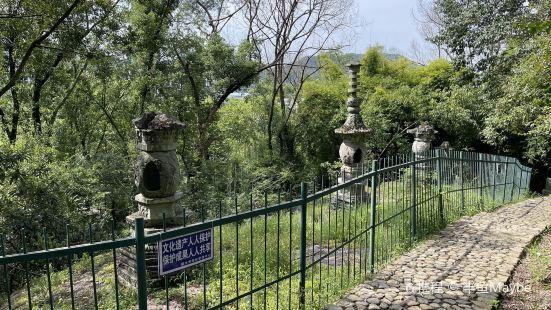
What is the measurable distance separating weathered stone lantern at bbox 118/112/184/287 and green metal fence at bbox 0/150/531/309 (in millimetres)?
308

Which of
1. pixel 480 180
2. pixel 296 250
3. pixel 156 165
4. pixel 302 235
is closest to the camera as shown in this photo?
pixel 302 235

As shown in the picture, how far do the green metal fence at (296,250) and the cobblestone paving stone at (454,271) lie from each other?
0.25m

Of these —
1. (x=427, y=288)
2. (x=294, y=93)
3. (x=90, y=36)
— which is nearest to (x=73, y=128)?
(x=90, y=36)

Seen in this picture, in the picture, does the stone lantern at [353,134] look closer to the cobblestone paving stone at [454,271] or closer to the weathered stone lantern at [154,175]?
the cobblestone paving stone at [454,271]

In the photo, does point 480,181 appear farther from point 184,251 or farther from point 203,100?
point 203,100

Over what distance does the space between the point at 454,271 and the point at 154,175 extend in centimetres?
430

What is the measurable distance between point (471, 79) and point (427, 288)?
1678cm

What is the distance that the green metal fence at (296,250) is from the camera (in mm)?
3741

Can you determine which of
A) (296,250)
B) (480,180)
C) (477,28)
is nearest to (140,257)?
(296,250)

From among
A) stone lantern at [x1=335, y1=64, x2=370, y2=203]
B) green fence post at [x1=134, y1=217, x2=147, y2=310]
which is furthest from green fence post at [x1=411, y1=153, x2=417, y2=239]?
green fence post at [x1=134, y1=217, x2=147, y2=310]

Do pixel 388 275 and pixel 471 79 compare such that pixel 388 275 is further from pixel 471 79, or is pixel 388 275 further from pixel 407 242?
pixel 471 79

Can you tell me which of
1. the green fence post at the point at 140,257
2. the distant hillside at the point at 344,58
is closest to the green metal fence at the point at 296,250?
the green fence post at the point at 140,257

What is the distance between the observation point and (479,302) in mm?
4516

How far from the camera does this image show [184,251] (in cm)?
284
